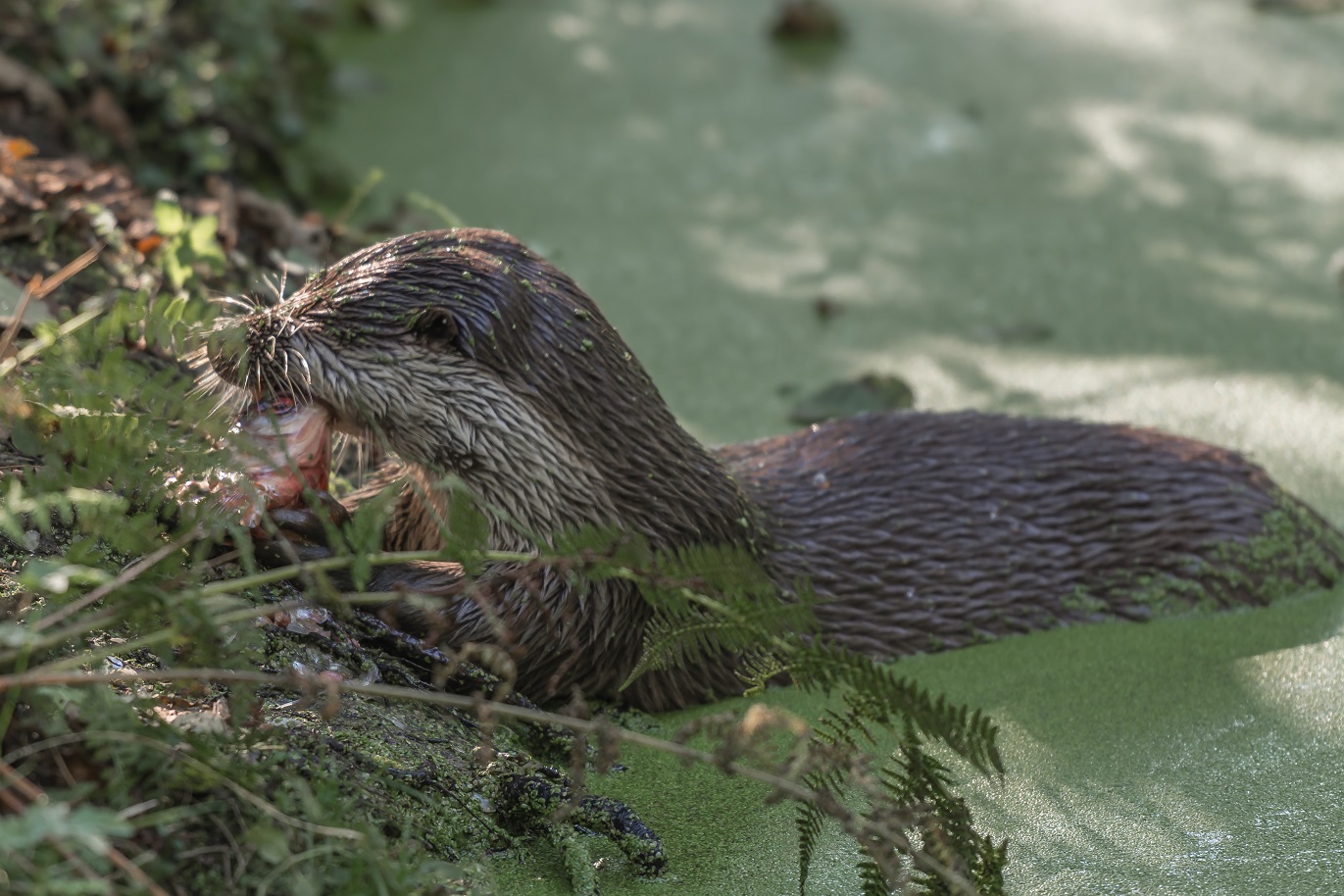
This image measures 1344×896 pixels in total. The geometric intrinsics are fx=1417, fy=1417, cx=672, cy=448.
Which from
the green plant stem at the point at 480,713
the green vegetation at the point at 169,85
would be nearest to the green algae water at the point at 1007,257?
the green vegetation at the point at 169,85

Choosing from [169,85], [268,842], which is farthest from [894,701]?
[169,85]

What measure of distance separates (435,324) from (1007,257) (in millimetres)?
2748

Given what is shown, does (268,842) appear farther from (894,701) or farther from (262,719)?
(894,701)

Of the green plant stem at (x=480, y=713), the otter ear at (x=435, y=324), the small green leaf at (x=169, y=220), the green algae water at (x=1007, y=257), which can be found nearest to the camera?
the green plant stem at (x=480, y=713)

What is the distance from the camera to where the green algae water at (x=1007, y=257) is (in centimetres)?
247

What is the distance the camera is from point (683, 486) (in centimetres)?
278

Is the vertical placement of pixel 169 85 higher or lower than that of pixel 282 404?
higher

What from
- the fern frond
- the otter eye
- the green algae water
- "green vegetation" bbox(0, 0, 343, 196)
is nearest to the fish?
the otter eye

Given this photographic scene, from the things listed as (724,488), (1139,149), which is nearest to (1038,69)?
(1139,149)

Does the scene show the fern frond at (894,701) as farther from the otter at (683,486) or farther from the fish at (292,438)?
the fish at (292,438)

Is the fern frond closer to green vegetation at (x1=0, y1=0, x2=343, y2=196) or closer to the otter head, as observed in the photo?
the otter head

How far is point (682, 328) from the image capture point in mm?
4426

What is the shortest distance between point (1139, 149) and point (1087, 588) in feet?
9.05

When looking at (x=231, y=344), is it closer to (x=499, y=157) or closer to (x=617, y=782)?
(x=617, y=782)
